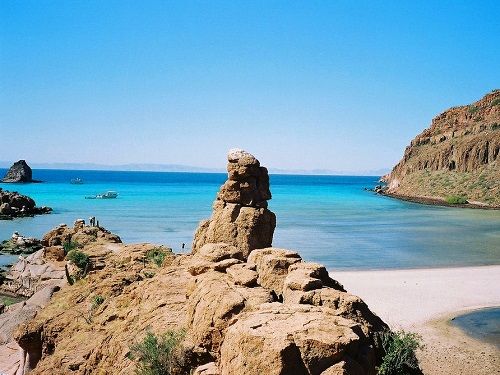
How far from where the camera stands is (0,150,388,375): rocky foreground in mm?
6496

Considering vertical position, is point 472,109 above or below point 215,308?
above

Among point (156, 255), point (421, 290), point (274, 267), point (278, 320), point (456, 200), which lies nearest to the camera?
point (278, 320)

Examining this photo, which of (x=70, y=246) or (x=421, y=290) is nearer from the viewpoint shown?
(x=421, y=290)

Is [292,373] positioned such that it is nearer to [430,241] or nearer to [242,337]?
[242,337]

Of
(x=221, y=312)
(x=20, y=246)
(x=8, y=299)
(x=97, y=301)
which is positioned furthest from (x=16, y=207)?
(x=221, y=312)

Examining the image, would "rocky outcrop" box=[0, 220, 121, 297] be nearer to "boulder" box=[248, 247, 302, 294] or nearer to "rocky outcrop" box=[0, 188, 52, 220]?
"boulder" box=[248, 247, 302, 294]

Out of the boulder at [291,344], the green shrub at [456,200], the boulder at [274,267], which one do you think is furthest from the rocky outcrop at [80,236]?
the green shrub at [456,200]

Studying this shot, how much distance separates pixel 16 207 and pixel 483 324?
199 ft

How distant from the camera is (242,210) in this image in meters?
15.5

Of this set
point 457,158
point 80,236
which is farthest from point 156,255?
point 457,158

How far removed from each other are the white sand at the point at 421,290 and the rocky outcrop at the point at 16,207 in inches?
1893

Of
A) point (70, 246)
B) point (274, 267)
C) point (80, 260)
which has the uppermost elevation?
point (274, 267)

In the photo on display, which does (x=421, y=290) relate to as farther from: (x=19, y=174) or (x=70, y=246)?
(x=19, y=174)

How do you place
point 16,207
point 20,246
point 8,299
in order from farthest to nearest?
point 16,207 < point 20,246 < point 8,299
